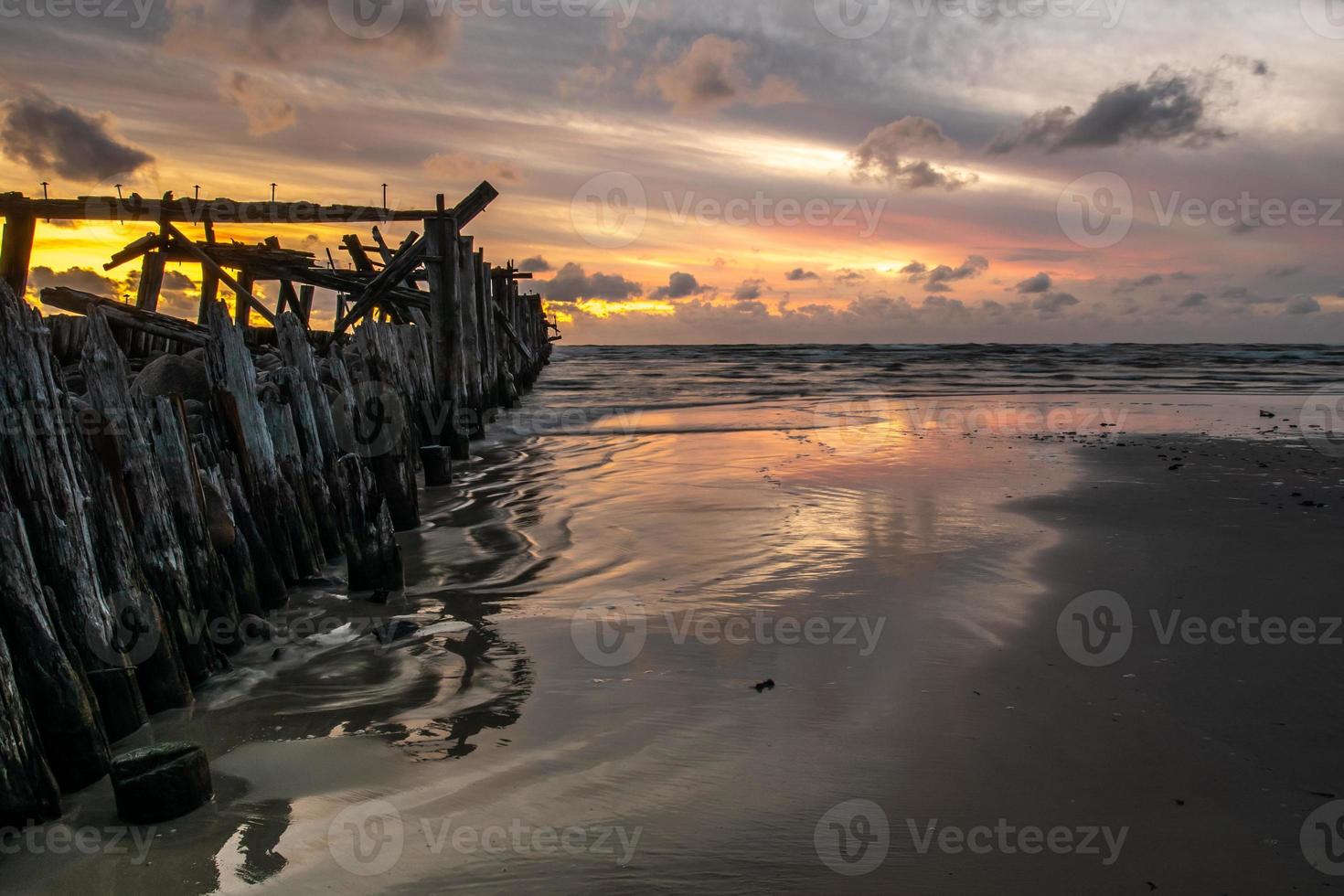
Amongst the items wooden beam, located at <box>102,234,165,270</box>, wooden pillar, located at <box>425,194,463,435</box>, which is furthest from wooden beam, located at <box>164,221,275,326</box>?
wooden pillar, located at <box>425,194,463,435</box>

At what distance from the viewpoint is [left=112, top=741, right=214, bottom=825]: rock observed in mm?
3164

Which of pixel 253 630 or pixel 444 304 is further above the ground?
pixel 444 304

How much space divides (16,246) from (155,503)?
1078cm

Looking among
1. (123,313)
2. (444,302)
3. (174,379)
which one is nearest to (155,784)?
(174,379)

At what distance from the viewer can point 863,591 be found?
5816 mm

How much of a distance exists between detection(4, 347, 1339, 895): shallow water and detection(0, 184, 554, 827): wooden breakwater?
252 mm

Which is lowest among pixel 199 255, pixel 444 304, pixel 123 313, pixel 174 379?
pixel 174 379

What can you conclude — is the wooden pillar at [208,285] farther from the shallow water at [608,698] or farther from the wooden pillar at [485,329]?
the shallow water at [608,698]

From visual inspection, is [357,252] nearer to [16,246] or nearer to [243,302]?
[243,302]

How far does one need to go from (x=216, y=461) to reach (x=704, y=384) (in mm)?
32178

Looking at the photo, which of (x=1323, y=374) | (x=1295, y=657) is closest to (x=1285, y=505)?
(x=1295, y=657)

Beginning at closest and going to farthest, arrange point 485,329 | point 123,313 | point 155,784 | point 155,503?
point 155,784 < point 155,503 < point 123,313 < point 485,329

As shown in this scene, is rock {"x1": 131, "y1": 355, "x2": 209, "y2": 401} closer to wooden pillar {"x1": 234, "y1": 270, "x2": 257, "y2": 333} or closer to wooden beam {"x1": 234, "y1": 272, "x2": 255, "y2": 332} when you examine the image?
wooden beam {"x1": 234, "y1": 272, "x2": 255, "y2": 332}

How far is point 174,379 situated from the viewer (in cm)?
840
